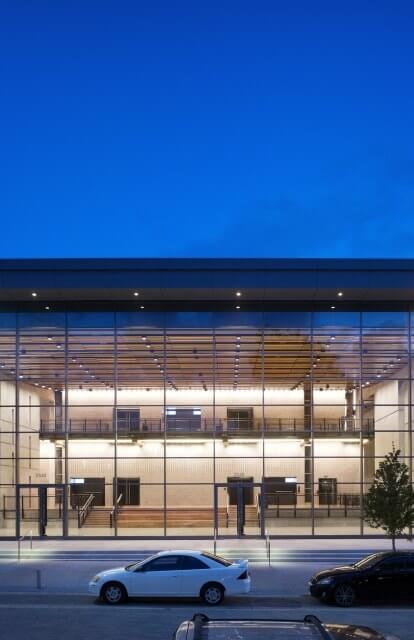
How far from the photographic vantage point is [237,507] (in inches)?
1231

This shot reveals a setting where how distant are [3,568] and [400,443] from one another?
52.8 feet

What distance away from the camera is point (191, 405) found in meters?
31.8

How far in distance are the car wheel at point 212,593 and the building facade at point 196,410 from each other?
13586mm

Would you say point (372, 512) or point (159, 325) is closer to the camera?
point (372, 512)

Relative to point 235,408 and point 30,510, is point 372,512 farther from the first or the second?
point 30,510

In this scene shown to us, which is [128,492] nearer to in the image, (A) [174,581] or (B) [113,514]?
(B) [113,514]

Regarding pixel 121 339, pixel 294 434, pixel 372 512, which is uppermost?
pixel 121 339

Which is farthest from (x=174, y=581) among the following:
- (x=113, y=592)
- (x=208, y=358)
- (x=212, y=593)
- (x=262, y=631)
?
(x=208, y=358)

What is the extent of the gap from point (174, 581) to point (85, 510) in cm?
1437

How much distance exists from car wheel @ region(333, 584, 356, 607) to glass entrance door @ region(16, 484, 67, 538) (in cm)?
1620

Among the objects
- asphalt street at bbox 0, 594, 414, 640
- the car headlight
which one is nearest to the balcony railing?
asphalt street at bbox 0, 594, 414, 640

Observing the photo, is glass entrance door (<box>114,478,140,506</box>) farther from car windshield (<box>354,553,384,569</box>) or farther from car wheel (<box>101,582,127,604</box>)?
car windshield (<box>354,553,384,569</box>)

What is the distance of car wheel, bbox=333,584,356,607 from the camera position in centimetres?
1756

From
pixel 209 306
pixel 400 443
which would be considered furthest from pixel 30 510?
pixel 400 443
